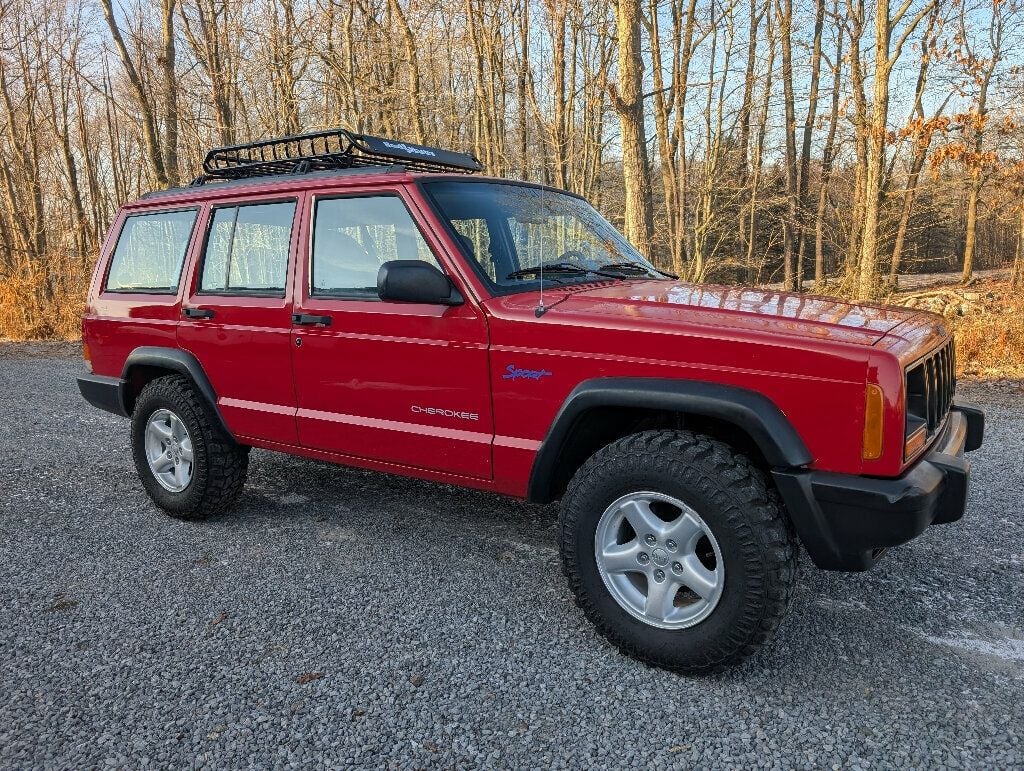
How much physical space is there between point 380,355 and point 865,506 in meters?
2.12

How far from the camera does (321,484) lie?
5.03 metres

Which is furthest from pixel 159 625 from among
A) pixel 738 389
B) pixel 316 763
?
pixel 738 389

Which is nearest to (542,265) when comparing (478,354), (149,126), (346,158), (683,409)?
(478,354)

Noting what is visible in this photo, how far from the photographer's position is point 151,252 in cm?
457

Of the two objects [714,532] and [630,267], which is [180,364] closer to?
[630,267]

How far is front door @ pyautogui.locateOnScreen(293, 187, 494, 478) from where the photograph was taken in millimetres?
3207

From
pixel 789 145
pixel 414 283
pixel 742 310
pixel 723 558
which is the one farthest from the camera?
pixel 789 145

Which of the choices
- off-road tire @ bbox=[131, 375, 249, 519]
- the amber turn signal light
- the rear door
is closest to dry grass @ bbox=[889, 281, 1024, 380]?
the amber turn signal light

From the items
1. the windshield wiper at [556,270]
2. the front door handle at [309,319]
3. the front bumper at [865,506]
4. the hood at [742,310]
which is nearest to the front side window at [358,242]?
the front door handle at [309,319]

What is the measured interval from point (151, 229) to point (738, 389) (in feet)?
12.6

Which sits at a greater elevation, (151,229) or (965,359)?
(151,229)

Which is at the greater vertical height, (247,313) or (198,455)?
(247,313)

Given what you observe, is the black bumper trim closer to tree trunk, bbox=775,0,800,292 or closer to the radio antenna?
the radio antenna

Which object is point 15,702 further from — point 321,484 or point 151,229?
point 151,229
